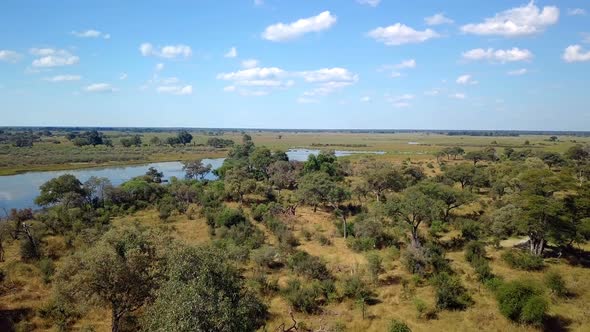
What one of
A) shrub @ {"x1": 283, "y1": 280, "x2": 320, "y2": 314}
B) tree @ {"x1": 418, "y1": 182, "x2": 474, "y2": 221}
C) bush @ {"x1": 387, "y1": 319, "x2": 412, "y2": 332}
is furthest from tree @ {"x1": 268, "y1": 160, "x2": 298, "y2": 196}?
bush @ {"x1": 387, "y1": 319, "x2": 412, "y2": 332}

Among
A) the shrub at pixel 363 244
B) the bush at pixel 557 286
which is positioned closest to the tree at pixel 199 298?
the shrub at pixel 363 244

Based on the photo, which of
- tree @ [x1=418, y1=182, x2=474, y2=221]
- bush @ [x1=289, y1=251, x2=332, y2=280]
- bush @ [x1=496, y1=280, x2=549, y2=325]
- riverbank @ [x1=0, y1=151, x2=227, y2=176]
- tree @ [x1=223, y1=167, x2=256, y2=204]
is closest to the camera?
bush @ [x1=496, y1=280, x2=549, y2=325]

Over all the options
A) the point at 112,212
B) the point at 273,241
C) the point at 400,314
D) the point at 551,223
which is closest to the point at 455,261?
the point at 551,223

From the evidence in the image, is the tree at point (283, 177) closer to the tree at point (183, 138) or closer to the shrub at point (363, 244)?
the shrub at point (363, 244)

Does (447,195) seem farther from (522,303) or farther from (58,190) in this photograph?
(58,190)

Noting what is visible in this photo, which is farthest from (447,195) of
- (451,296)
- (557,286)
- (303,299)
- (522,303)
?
(303,299)

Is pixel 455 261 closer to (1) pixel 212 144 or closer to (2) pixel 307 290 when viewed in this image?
(2) pixel 307 290

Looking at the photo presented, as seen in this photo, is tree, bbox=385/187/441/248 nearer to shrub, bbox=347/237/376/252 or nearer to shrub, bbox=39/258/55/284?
shrub, bbox=347/237/376/252
